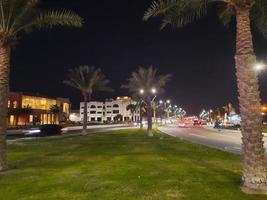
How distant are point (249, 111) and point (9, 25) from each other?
11.3 metres

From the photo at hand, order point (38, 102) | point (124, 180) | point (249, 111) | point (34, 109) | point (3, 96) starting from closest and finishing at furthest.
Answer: point (249, 111) < point (124, 180) < point (3, 96) < point (34, 109) < point (38, 102)

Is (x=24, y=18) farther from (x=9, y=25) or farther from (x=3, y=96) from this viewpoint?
(x=3, y=96)

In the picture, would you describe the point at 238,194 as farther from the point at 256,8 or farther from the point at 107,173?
the point at 256,8

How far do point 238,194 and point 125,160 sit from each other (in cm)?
876

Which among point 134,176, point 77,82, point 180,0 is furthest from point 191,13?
point 77,82

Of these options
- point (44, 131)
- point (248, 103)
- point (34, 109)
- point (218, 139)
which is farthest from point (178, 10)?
point (34, 109)

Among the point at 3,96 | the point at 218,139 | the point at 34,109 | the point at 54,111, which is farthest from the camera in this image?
the point at 54,111

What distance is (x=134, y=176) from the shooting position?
545 inches

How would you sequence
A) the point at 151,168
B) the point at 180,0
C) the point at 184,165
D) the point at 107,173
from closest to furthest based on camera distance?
the point at 180,0
the point at 107,173
the point at 151,168
the point at 184,165

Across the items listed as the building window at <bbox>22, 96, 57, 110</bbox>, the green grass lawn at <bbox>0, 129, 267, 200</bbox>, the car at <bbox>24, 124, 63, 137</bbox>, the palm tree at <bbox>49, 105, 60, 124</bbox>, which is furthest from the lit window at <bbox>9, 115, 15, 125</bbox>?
the green grass lawn at <bbox>0, 129, 267, 200</bbox>

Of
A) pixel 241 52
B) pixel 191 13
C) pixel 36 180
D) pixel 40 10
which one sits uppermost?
pixel 40 10

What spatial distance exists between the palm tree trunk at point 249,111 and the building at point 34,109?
3572 inches

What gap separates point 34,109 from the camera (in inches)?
4717

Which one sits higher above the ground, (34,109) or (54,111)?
(34,109)
